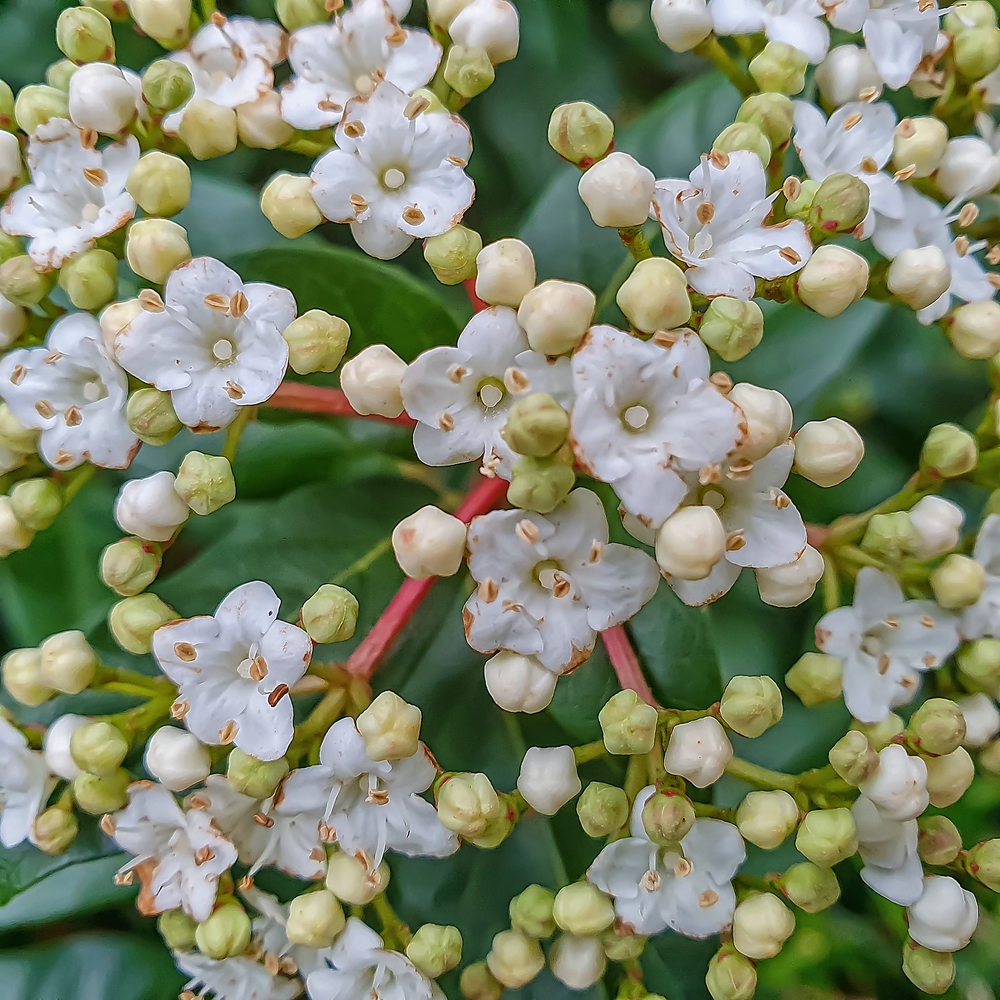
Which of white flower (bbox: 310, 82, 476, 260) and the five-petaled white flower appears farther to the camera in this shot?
white flower (bbox: 310, 82, 476, 260)

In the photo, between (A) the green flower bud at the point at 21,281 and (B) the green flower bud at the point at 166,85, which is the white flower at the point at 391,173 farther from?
(A) the green flower bud at the point at 21,281

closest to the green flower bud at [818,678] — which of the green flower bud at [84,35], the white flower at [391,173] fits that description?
the white flower at [391,173]

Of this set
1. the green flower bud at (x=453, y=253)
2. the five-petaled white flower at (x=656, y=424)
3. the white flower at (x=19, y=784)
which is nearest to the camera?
the five-petaled white flower at (x=656, y=424)

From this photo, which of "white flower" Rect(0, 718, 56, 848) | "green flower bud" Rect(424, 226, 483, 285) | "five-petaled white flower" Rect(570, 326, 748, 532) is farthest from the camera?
"white flower" Rect(0, 718, 56, 848)

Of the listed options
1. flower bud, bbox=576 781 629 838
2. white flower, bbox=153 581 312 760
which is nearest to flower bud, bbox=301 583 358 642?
white flower, bbox=153 581 312 760

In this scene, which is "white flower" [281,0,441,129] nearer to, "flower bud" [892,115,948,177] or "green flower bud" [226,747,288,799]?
"flower bud" [892,115,948,177]

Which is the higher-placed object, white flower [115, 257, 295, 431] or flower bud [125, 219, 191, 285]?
flower bud [125, 219, 191, 285]

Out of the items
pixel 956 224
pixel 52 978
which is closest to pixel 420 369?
pixel 956 224

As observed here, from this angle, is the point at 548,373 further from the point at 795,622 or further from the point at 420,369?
the point at 795,622
